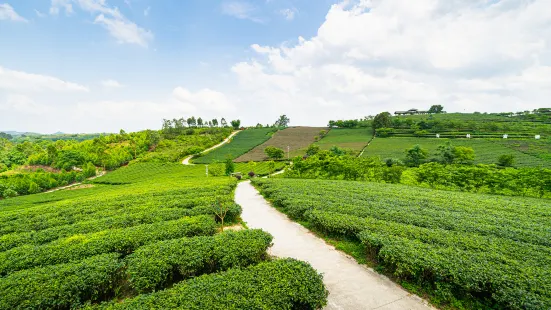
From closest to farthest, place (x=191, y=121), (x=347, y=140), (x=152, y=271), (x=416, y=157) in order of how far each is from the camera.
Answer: (x=152, y=271)
(x=416, y=157)
(x=347, y=140)
(x=191, y=121)

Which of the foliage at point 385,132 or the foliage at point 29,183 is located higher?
the foliage at point 385,132

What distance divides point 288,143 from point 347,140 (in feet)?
74.5

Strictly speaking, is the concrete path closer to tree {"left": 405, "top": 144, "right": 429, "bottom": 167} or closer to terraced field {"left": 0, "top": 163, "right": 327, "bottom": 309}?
terraced field {"left": 0, "top": 163, "right": 327, "bottom": 309}

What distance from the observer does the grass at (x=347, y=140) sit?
245 feet

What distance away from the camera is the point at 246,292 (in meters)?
6.55

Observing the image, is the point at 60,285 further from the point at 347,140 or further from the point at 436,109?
the point at 436,109

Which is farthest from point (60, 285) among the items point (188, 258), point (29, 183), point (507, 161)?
point (507, 161)

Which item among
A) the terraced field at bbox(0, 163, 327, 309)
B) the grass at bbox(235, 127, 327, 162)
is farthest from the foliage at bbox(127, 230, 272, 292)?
the grass at bbox(235, 127, 327, 162)

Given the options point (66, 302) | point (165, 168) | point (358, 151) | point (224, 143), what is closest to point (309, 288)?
point (66, 302)

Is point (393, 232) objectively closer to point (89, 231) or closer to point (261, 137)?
point (89, 231)

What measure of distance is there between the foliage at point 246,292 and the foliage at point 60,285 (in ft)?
4.79

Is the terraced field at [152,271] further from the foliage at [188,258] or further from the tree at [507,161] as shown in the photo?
the tree at [507,161]

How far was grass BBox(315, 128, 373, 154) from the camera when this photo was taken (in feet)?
245

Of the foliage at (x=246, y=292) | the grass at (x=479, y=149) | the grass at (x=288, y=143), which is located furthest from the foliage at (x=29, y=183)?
the grass at (x=479, y=149)
